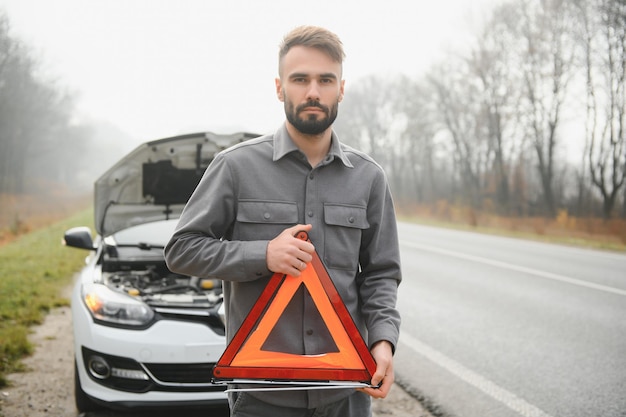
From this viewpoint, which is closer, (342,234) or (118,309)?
(342,234)

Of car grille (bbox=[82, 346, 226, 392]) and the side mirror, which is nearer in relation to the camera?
car grille (bbox=[82, 346, 226, 392])

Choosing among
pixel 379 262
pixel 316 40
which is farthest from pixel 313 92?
pixel 379 262

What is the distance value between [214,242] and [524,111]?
29.7 metres

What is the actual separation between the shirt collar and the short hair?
30cm

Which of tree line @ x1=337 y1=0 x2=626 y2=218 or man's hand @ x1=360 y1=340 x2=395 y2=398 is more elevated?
tree line @ x1=337 y1=0 x2=626 y2=218

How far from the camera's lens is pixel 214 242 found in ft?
5.84

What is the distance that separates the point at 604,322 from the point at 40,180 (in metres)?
60.8

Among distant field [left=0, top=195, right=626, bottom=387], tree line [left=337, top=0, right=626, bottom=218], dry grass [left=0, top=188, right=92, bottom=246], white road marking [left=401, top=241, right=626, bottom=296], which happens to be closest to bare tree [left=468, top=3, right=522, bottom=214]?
tree line [left=337, top=0, right=626, bottom=218]

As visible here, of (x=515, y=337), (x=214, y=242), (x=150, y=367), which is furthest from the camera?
(x=515, y=337)

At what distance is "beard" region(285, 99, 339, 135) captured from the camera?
1.85m

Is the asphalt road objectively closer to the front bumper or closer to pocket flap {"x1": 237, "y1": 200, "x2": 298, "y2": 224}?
the front bumper

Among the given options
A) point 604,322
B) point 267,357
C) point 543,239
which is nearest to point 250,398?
point 267,357

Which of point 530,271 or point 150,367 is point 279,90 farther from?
point 530,271

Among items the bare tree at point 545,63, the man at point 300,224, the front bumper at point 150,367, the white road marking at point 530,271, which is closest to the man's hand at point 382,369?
the man at point 300,224
